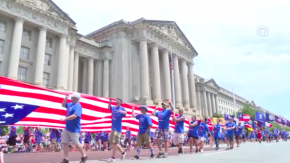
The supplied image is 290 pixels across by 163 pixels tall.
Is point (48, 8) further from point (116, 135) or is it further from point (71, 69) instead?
point (116, 135)

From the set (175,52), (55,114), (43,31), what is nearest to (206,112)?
(175,52)

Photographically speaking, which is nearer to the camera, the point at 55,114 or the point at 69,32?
the point at 55,114

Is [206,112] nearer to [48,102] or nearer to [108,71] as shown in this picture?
[108,71]

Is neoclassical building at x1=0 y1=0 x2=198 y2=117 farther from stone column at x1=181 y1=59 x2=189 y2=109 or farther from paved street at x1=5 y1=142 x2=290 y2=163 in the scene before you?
paved street at x1=5 y1=142 x2=290 y2=163

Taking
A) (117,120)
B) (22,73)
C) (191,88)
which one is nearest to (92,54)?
(22,73)

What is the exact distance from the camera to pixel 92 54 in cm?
4272

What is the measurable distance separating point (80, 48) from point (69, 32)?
192 inches

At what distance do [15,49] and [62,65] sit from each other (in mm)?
6318

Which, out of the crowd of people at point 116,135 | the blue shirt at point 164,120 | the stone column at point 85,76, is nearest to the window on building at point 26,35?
the stone column at point 85,76

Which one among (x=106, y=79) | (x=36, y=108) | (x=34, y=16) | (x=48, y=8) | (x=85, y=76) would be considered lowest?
(x=36, y=108)

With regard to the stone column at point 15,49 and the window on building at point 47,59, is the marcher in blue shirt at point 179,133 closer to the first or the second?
the stone column at point 15,49

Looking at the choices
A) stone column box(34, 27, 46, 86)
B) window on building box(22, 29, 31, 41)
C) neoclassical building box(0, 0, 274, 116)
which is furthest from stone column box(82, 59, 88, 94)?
window on building box(22, 29, 31, 41)

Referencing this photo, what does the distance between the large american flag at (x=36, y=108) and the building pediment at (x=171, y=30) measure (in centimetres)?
3355

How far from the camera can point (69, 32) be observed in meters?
36.1
